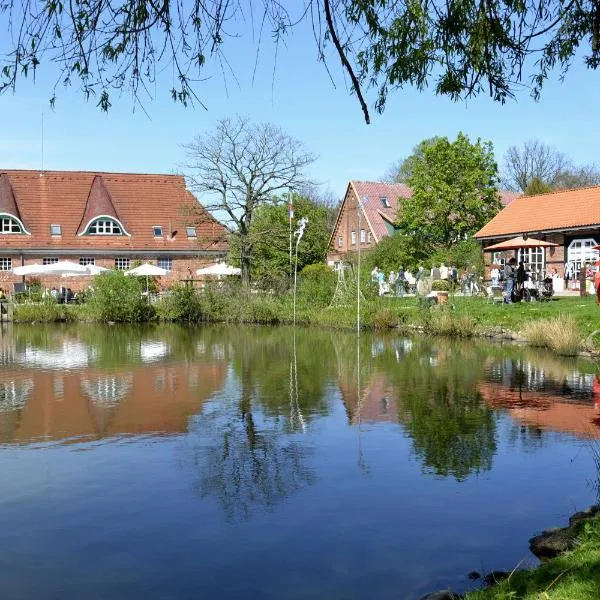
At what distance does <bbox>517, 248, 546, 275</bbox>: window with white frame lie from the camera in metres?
39.3

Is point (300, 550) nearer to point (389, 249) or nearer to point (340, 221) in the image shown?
point (389, 249)

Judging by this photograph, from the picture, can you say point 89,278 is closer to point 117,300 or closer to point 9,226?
point 9,226

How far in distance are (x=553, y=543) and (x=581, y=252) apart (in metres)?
31.9

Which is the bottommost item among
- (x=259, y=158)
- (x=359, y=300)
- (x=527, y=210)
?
(x=359, y=300)

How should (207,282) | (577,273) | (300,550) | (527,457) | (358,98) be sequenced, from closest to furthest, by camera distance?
(358,98) < (300,550) < (527,457) < (577,273) < (207,282)

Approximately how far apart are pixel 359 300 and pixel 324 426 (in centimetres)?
1979

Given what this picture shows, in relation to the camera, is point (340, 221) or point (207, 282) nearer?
point (207, 282)

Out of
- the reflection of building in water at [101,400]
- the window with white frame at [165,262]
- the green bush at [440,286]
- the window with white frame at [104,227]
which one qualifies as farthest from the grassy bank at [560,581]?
the window with white frame at [104,227]

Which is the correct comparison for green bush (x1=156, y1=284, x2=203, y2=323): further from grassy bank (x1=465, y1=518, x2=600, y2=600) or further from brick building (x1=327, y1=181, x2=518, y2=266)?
grassy bank (x1=465, y1=518, x2=600, y2=600)

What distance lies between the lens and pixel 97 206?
55562 millimetres

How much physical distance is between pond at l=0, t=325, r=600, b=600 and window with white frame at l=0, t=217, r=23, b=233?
3536 cm

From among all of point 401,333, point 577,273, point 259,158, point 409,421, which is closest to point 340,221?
point 259,158

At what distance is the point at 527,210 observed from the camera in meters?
42.6

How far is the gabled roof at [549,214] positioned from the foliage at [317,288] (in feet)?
33.2
